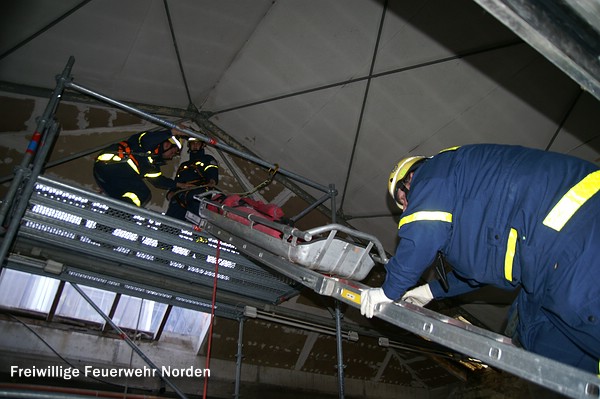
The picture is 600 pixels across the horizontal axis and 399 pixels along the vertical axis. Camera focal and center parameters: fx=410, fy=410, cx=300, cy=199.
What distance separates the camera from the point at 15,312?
7781mm

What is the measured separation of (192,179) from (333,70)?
2.97 metres

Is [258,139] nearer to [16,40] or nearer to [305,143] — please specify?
[305,143]

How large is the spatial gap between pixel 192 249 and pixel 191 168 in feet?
6.52

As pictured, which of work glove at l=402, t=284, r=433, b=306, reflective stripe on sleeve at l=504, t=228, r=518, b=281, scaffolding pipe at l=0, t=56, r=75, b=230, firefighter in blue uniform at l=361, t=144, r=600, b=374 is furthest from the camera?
scaffolding pipe at l=0, t=56, r=75, b=230

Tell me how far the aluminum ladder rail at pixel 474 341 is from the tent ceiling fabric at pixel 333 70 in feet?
11.2

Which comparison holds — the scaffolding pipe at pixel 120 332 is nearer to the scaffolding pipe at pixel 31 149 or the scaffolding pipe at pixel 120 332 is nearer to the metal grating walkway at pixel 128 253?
the metal grating walkway at pixel 128 253

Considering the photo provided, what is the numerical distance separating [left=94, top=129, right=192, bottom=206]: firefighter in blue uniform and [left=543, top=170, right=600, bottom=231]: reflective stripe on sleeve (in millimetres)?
5343

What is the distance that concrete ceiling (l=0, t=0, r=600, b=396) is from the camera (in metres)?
5.29

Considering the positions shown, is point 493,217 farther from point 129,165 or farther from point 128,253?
point 129,165

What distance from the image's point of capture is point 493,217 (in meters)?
2.78

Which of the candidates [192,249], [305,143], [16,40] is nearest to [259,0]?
[305,143]

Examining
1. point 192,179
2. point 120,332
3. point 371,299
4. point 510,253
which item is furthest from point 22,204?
point 510,253

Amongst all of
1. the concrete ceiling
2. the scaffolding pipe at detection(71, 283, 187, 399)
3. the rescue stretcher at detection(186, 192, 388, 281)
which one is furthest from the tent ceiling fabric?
the scaffolding pipe at detection(71, 283, 187, 399)

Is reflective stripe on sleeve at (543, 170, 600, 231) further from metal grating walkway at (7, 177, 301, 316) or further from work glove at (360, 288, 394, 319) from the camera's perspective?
metal grating walkway at (7, 177, 301, 316)
